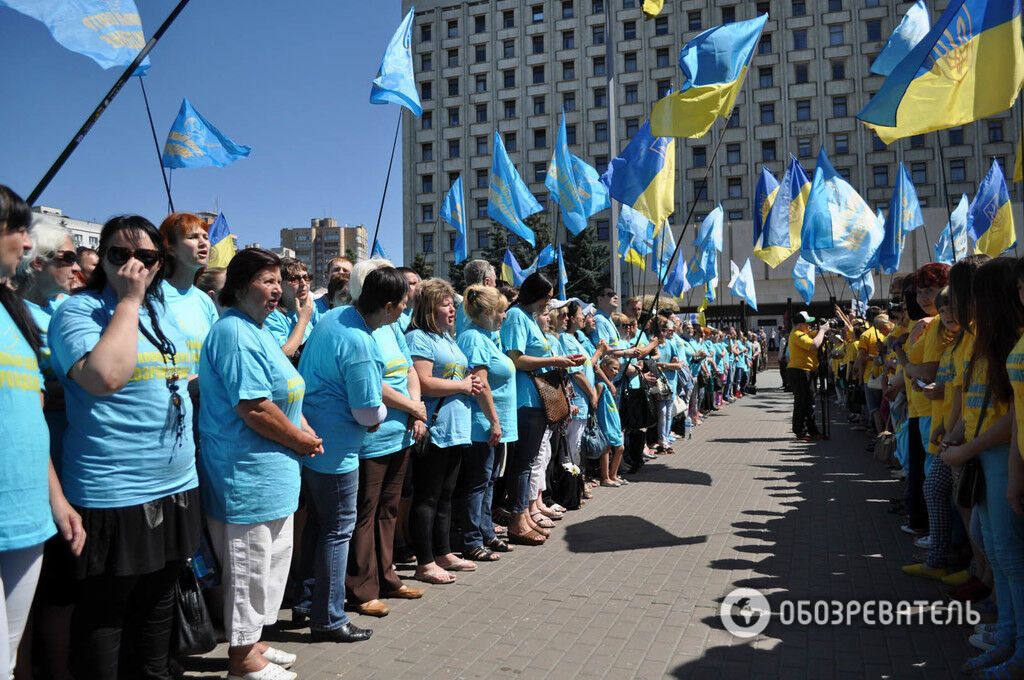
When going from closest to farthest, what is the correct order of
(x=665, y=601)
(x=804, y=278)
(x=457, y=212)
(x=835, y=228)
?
(x=665, y=601) < (x=835, y=228) < (x=457, y=212) < (x=804, y=278)

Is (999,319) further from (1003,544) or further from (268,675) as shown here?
(268,675)

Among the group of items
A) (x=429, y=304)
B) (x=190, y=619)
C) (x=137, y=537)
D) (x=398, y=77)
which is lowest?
(x=190, y=619)

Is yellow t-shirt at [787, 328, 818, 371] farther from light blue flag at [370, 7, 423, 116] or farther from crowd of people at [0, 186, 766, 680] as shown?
crowd of people at [0, 186, 766, 680]

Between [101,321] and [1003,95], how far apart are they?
561cm

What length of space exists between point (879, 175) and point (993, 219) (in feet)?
161

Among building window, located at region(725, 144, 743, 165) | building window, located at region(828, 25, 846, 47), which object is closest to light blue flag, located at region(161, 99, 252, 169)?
building window, located at region(725, 144, 743, 165)

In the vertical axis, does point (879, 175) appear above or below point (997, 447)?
above

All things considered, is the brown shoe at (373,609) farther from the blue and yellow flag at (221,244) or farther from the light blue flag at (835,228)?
the light blue flag at (835,228)

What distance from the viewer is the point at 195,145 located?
30.3ft

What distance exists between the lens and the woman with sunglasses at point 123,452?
2656 millimetres

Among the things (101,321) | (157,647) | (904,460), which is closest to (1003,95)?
(904,460)

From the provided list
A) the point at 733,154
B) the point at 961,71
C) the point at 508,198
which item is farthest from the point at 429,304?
the point at 733,154

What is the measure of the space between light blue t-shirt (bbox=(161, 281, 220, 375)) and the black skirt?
72cm

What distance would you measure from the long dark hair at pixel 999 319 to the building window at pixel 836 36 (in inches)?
2413
